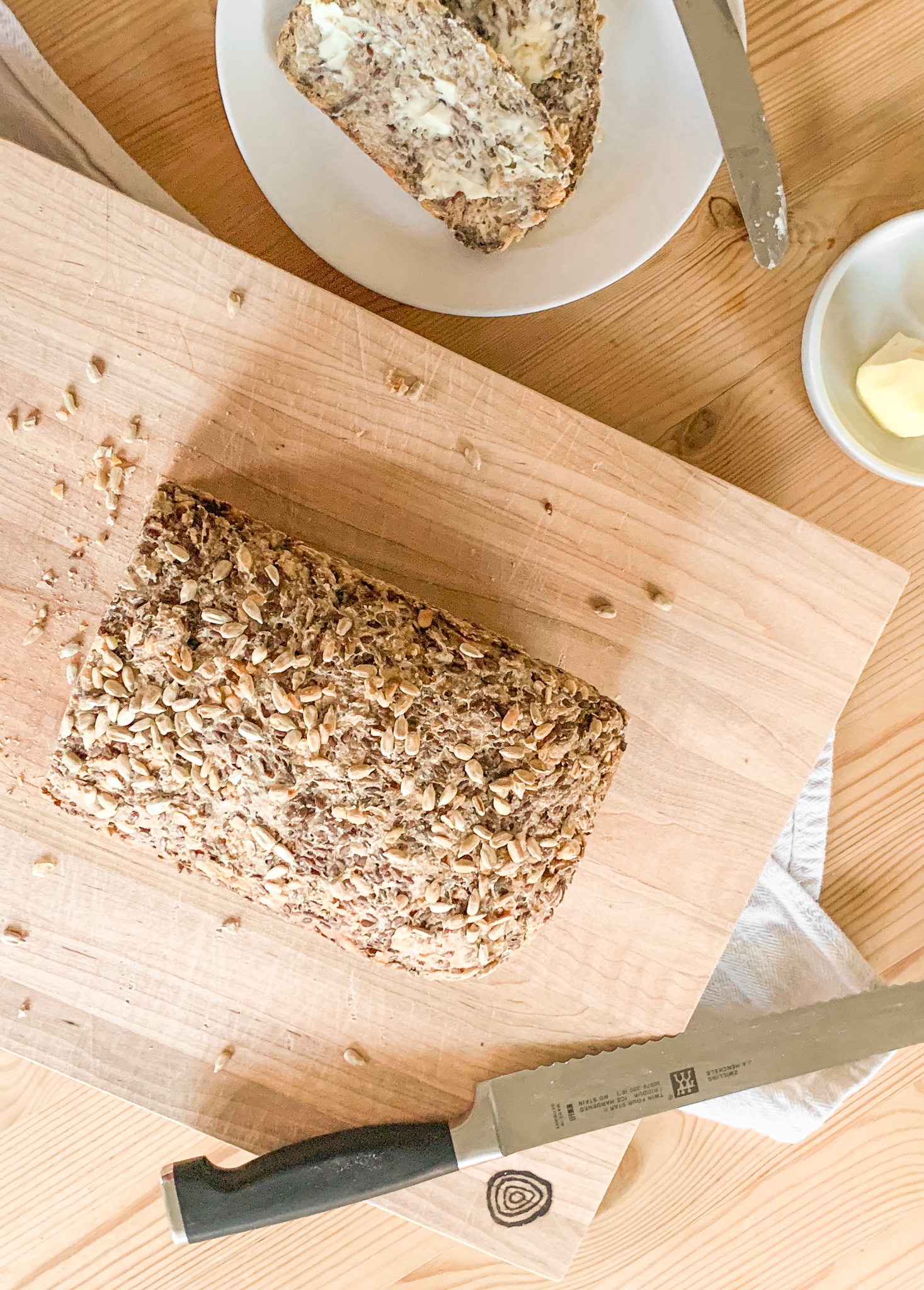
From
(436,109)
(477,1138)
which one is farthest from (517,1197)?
(436,109)

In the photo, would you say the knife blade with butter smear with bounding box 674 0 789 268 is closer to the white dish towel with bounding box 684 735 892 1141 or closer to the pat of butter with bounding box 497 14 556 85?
the pat of butter with bounding box 497 14 556 85

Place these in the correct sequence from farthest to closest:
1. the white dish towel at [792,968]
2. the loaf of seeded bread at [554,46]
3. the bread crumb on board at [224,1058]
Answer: the white dish towel at [792,968] → the bread crumb on board at [224,1058] → the loaf of seeded bread at [554,46]

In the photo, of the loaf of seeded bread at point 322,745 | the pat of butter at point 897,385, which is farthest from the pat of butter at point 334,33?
the pat of butter at point 897,385

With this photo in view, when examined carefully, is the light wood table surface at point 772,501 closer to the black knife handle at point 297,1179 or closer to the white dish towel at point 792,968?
the white dish towel at point 792,968

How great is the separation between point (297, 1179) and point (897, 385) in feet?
5.85

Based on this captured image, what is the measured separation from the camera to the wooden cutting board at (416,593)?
1.63m

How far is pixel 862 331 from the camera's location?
5.84 ft

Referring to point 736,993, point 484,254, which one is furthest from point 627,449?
point 736,993

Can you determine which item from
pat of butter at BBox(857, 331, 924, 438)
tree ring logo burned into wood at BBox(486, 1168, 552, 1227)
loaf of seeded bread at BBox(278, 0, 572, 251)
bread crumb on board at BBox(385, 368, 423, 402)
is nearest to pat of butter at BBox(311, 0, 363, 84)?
loaf of seeded bread at BBox(278, 0, 572, 251)

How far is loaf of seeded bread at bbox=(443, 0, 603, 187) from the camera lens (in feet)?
5.15

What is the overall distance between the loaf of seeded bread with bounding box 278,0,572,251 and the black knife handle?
165cm

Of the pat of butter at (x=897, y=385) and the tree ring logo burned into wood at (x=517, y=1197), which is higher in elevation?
the pat of butter at (x=897, y=385)

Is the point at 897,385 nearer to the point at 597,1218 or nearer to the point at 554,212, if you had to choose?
the point at 554,212

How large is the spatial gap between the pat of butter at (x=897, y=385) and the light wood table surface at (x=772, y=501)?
137mm
